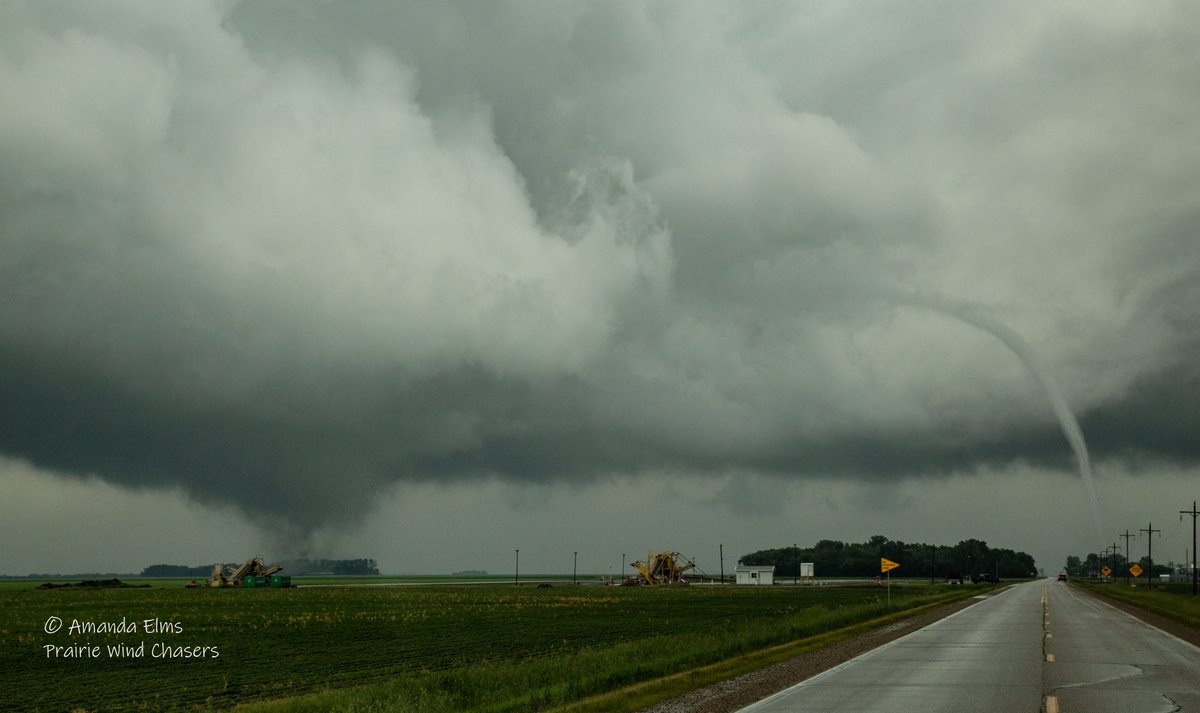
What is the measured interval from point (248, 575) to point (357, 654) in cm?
12215

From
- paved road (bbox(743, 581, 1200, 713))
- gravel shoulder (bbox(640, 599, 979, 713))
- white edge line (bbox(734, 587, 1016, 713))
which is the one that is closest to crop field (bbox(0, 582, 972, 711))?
gravel shoulder (bbox(640, 599, 979, 713))

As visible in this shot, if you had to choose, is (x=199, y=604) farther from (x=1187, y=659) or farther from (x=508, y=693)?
(x=1187, y=659)

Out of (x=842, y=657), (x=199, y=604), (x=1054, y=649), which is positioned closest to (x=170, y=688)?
(x=842, y=657)

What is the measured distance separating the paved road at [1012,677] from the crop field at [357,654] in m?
5.30

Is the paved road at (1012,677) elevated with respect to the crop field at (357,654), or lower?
elevated

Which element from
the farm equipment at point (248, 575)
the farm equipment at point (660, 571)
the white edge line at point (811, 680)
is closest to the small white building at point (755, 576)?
the farm equipment at point (660, 571)

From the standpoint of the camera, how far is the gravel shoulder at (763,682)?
764 inches

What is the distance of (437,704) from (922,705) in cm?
999

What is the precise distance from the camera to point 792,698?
20016mm

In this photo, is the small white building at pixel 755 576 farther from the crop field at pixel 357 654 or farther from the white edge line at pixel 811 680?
the white edge line at pixel 811 680

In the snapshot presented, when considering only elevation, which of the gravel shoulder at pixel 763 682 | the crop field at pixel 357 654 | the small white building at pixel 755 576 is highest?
the gravel shoulder at pixel 763 682

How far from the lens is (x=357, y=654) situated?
37.5 meters

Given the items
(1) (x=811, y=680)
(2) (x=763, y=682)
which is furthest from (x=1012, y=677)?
(2) (x=763, y=682)

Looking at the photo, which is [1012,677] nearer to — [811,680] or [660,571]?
[811,680]
